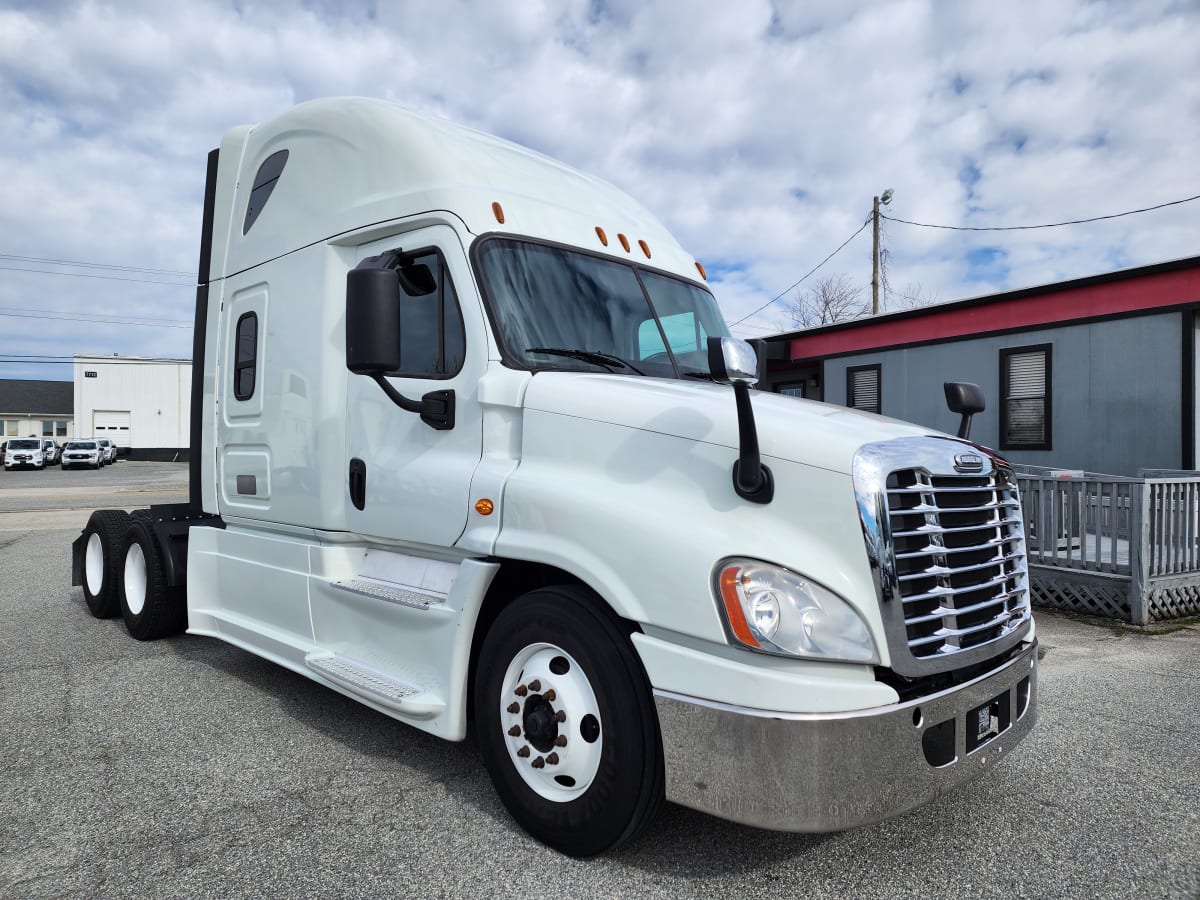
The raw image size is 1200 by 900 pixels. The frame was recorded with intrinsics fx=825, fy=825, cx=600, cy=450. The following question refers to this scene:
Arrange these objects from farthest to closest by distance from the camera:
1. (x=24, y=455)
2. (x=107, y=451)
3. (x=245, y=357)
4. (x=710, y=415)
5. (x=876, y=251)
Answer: (x=107, y=451), (x=24, y=455), (x=876, y=251), (x=245, y=357), (x=710, y=415)

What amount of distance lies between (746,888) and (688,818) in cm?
52

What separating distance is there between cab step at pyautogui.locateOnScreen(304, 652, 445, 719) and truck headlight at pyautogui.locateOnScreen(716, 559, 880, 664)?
145 cm

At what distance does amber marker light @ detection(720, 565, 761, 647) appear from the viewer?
2479 mm

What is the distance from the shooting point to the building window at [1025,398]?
1150cm

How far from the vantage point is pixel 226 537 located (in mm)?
5094

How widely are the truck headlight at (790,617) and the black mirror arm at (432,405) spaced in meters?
1.49

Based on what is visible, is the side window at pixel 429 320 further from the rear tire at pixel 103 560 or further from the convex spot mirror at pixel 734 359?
the rear tire at pixel 103 560

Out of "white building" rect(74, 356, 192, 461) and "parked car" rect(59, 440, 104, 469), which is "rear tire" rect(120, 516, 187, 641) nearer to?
"parked car" rect(59, 440, 104, 469)

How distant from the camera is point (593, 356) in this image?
3.52 metres

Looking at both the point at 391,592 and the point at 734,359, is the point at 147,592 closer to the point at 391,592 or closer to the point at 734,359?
the point at 391,592

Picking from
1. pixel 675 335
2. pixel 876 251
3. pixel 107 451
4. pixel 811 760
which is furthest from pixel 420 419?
pixel 107 451

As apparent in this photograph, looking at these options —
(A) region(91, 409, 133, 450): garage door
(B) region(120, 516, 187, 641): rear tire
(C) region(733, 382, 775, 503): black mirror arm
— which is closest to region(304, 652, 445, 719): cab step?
(C) region(733, 382, 775, 503): black mirror arm

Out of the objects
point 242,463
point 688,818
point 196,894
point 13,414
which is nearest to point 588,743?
point 688,818

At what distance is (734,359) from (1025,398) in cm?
1083
